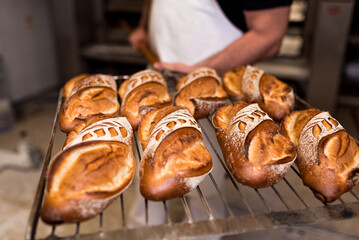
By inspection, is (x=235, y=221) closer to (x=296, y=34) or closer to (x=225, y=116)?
(x=225, y=116)

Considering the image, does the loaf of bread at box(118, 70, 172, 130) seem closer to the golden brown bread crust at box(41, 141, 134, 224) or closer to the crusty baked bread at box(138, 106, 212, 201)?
the crusty baked bread at box(138, 106, 212, 201)

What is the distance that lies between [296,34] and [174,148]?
Result: 266 cm

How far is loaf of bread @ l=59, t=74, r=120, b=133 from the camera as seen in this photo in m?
1.03

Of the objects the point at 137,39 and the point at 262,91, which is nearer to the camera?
the point at 262,91

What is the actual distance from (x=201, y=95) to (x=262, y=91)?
0.22 metres

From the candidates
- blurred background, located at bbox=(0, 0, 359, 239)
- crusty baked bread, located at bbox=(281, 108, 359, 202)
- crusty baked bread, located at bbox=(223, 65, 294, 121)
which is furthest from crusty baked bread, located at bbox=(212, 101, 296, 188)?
blurred background, located at bbox=(0, 0, 359, 239)

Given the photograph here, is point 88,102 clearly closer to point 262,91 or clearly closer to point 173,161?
point 173,161

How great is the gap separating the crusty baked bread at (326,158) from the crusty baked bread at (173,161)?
0.26 meters

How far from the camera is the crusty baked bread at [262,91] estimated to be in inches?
A: 45.1

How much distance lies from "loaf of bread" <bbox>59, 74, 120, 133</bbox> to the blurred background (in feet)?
4.02

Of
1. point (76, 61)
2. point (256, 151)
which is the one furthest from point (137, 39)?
point (76, 61)

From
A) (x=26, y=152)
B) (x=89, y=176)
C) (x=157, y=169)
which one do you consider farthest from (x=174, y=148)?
(x=26, y=152)

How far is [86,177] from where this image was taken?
72 centimetres

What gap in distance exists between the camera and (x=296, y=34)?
3068 millimetres
